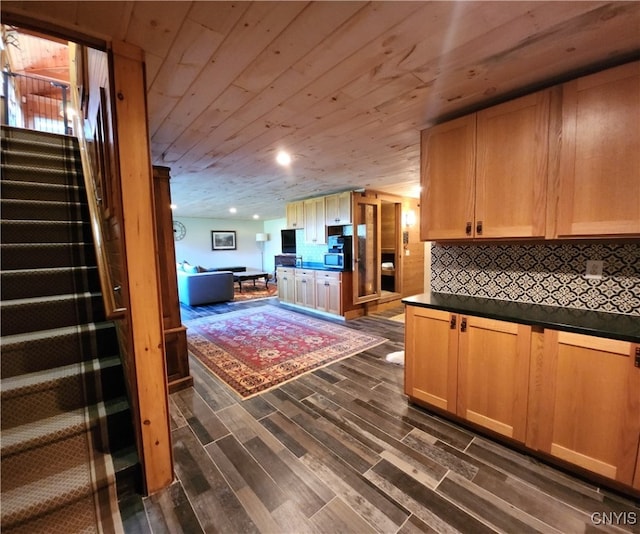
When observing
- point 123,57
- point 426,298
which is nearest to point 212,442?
point 426,298

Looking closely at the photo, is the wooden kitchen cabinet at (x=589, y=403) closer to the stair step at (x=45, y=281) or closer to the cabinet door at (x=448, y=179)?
the cabinet door at (x=448, y=179)

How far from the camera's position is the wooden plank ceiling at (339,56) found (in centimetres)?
109

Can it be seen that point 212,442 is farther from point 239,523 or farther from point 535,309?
point 535,309

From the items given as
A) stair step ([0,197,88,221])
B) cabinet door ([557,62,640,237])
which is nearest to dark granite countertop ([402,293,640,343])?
cabinet door ([557,62,640,237])

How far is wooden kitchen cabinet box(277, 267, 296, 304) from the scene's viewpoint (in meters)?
5.91

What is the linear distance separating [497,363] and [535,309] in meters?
0.47

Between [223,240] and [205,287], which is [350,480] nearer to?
[205,287]

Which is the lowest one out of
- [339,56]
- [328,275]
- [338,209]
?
[328,275]

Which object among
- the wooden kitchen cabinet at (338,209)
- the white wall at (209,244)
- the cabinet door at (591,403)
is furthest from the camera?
the white wall at (209,244)

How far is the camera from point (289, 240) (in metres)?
7.23

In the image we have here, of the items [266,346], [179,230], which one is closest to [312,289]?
[266,346]

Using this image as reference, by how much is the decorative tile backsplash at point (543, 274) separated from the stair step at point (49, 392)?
2.69 m

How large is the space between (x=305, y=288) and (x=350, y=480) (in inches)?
162

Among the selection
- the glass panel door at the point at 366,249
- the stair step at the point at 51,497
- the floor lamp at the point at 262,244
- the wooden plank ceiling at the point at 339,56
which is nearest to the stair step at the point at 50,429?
the stair step at the point at 51,497
